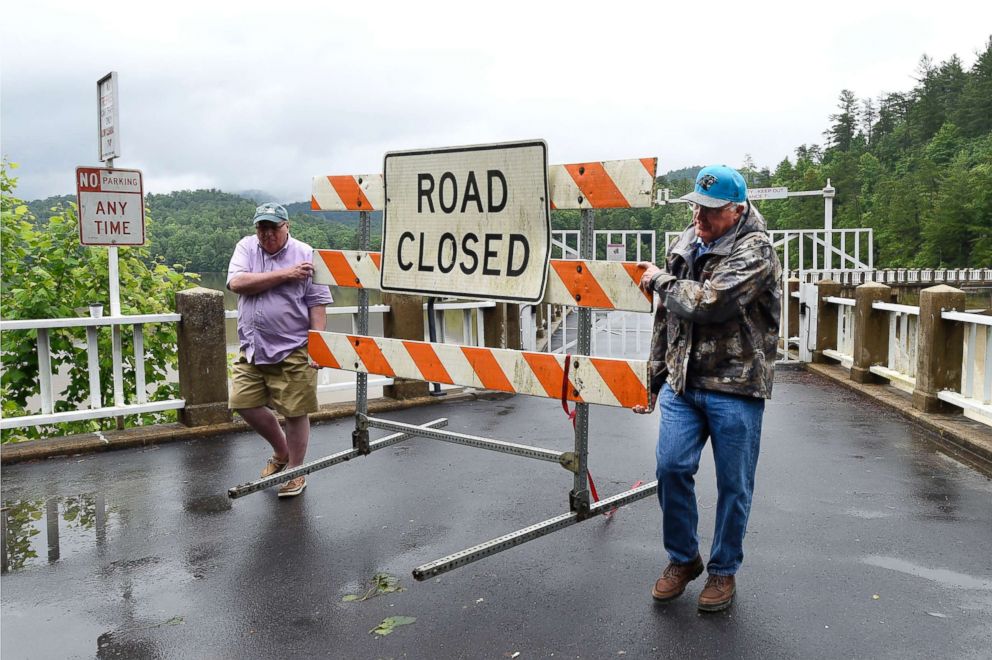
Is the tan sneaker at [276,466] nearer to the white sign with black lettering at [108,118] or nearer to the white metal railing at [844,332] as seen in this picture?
the white sign with black lettering at [108,118]

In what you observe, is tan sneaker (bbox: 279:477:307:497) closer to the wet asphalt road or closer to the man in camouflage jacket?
the wet asphalt road

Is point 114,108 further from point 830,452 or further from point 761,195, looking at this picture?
point 761,195

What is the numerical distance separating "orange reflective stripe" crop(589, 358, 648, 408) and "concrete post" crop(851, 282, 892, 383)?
6846 millimetres

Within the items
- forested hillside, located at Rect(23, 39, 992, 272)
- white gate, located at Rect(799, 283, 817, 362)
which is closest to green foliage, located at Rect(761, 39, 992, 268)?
forested hillside, located at Rect(23, 39, 992, 272)

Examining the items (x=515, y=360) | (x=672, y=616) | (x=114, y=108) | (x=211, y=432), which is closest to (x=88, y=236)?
(x=114, y=108)

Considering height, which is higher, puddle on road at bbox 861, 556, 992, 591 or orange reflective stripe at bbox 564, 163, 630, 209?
orange reflective stripe at bbox 564, 163, 630, 209

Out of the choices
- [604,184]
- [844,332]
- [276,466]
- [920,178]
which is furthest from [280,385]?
[920,178]

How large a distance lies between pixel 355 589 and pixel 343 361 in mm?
1770

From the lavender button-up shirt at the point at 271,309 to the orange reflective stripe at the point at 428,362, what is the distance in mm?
967

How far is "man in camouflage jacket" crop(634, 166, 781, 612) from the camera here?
12.3ft

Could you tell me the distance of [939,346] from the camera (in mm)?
8062

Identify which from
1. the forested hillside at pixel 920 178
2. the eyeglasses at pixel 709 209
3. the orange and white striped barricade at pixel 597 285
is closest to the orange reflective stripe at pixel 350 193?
the orange and white striped barricade at pixel 597 285

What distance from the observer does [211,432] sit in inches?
316

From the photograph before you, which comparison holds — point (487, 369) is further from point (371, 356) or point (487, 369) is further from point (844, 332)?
point (844, 332)
